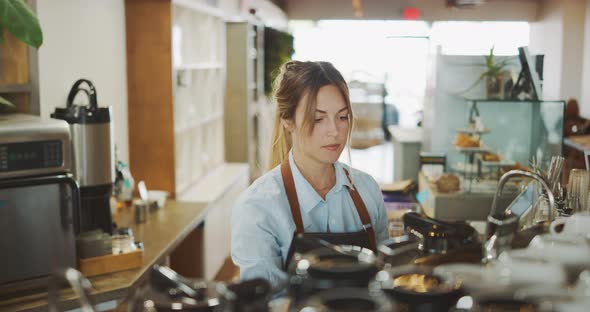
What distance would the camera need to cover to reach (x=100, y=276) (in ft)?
9.98

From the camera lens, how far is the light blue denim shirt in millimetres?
2064

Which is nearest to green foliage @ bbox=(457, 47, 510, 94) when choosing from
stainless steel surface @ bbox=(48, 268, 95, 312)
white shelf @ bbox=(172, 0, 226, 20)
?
white shelf @ bbox=(172, 0, 226, 20)

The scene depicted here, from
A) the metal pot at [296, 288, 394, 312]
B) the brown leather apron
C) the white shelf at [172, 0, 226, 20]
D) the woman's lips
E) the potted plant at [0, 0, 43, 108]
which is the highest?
the white shelf at [172, 0, 226, 20]

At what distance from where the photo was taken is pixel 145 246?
3621mm

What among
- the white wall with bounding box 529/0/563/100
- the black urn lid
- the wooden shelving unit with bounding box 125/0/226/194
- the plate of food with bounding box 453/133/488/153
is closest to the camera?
the black urn lid

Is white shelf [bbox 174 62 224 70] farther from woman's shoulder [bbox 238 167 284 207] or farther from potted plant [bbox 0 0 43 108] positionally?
woman's shoulder [bbox 238 167 284 207]

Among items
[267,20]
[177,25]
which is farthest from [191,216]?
[267,20]

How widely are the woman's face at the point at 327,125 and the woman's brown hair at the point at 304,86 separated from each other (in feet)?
0.05

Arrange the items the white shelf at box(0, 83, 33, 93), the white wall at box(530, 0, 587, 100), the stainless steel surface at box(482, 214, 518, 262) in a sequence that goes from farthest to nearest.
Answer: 1. the white wall at box(530, 0, 587, 100)
2. the white shelf at box(0, 83, 33, 93)
3. the stainless steel surface at box(482, 214, 518, 262)

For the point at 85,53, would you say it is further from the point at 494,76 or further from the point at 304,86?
the point at 494,76

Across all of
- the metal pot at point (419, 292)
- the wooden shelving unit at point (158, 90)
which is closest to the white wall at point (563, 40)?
the wooden shelving unit at point (158, 90)

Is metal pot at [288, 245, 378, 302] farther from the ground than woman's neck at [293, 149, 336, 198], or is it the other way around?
woman's neck at [293, 149, 336, 198]

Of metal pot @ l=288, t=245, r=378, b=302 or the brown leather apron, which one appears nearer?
metal pot @ l=288, t=245, r=378, b=302

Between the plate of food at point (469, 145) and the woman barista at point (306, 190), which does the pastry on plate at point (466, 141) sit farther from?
the woman barista at point (306, 190)
